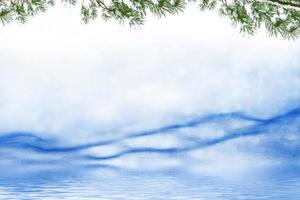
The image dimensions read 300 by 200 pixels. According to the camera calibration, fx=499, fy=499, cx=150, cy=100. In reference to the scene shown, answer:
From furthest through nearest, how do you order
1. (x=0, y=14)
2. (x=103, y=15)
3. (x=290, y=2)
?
1. (x=103, y=15)
2. (x=0, y=14)
3. (x=290, y=2)

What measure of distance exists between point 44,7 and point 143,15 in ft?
2.14

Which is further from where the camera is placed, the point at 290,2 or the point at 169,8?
the point at 169,8

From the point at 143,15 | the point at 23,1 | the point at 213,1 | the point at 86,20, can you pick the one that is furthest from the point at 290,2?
the point at 23,1

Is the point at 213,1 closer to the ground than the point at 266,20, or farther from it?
farther from it

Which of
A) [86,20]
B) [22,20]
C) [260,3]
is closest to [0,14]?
[22,20]

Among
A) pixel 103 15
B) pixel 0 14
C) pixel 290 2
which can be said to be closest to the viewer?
pixel 290 2

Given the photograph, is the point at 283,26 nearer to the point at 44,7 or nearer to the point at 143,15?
the point at 143,15

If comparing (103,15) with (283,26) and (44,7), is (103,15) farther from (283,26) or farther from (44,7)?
(283,26)

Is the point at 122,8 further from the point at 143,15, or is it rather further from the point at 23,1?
the point at 23,1

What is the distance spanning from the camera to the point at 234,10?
316cm

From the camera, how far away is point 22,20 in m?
3.21

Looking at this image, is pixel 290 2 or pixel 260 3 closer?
pixel 290 2

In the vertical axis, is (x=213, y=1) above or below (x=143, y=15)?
above

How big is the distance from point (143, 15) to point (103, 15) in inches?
13.5
